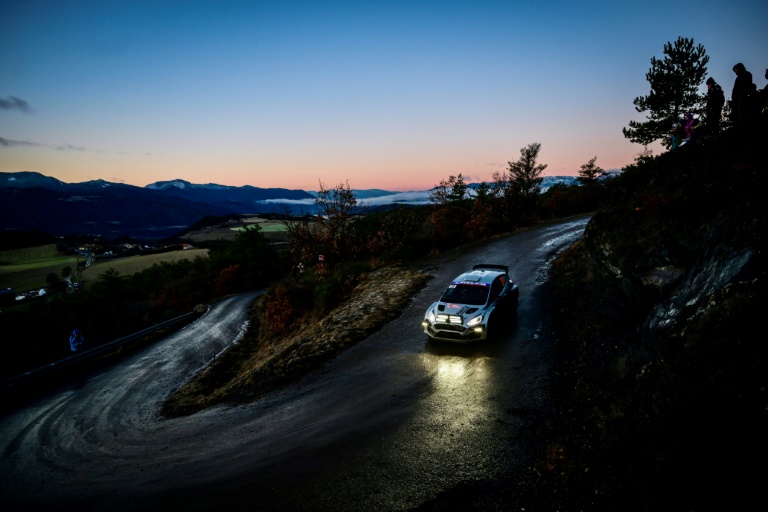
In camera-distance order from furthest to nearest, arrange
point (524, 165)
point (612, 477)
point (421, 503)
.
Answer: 1. point (524, 165)
2. point (421, 503)
3. point (612, 477)

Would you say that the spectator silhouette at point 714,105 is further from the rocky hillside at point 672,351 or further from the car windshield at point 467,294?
the car windshield at point 467,294

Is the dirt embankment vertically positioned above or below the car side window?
below

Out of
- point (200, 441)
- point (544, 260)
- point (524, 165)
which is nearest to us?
point (200, 441)

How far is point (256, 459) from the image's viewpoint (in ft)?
24.0

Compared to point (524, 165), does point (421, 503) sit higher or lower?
lower

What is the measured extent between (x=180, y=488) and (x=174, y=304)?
40037mm

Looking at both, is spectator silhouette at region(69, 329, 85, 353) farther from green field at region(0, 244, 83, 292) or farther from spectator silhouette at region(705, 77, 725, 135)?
green field at region(0, 244, 83, 292)

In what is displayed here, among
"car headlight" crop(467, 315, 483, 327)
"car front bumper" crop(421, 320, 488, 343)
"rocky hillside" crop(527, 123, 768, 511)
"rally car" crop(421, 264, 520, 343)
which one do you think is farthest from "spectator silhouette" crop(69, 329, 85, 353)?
"rocky hillside" crop(527, 123, 768, 511)

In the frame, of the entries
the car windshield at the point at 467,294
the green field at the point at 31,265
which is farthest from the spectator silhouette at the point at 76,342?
the green field at the point at 31,265

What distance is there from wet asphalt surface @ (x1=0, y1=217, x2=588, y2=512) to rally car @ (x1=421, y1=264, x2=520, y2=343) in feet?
1.82

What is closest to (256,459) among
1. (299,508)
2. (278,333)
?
(299,508)

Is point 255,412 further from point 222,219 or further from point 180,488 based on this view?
point 222,219

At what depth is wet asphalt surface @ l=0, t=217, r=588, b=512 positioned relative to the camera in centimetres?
607

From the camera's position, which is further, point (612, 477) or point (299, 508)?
point (299, 508)
